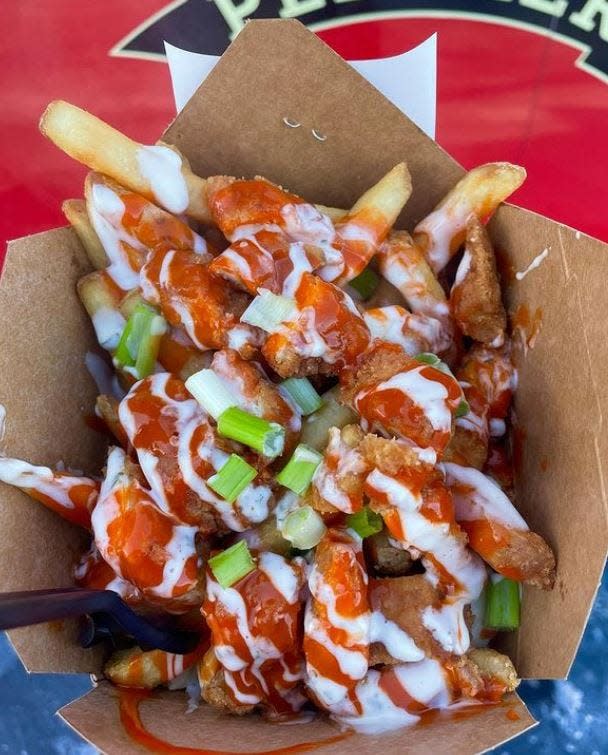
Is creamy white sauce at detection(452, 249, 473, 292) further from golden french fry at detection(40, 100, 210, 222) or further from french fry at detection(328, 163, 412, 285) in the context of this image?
golden french fry at detection(40, 100, 210, 222)

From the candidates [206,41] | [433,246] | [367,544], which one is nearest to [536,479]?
[367,544]

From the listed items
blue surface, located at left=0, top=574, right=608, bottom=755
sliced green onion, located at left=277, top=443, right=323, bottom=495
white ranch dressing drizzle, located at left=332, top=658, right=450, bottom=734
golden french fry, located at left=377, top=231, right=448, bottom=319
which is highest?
golden french fry, located at left=377, top=231, right=448, bottom=319

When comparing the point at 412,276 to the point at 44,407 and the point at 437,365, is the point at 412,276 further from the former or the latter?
the point at 44,407

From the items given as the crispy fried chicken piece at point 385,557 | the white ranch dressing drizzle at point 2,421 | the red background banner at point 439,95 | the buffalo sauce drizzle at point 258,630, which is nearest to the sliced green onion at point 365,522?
the crispy fried chicken piece at point 385,557

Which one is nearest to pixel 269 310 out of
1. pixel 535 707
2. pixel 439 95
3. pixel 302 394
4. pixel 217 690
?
pixel 302 394

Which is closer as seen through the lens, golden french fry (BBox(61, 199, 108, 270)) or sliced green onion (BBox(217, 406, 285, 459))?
sliced green onion (BBox(217, 406, 285, 459))

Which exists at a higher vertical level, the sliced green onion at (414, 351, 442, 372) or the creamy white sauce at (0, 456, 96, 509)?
the sliced green onion at (414, 351, 442, 372)

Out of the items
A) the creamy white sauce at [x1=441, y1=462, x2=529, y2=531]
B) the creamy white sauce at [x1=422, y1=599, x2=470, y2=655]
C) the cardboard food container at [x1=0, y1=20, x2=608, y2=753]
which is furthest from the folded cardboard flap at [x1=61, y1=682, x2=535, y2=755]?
the creamy white sauce at [x1=441, y1=462, x2=529, y2=531]
